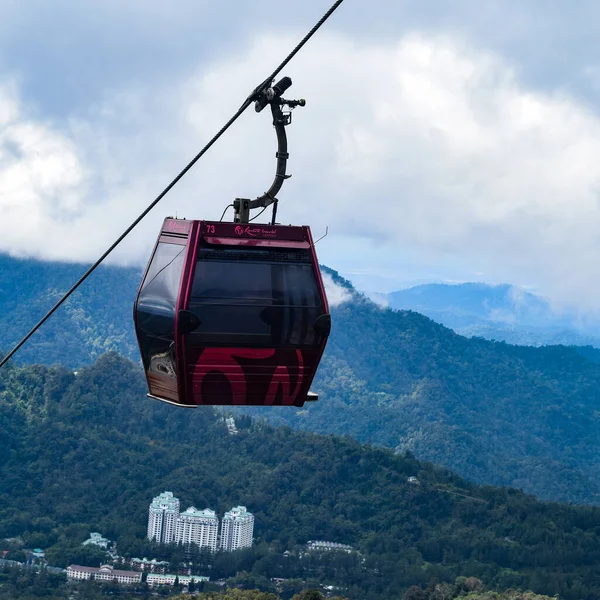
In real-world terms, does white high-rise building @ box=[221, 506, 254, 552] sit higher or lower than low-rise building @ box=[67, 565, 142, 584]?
higher

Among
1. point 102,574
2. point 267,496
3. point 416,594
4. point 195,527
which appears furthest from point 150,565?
point 416,594

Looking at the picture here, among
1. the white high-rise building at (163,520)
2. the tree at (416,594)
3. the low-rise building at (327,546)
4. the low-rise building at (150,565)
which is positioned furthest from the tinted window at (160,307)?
the low-rise building at (327,546)

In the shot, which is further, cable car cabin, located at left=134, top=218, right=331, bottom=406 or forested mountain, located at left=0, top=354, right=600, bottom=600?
forested mountain, located at left=0, top=354, right=600, bottom=600

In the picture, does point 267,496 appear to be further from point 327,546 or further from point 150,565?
point 150,565

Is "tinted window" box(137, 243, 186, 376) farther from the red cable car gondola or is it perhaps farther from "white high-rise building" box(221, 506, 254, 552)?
"white high-rise building" box(221, 506, 254, 552)

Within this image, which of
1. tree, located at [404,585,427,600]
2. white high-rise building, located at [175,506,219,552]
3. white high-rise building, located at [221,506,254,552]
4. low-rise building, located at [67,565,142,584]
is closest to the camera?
tree, located at [404,585,427,600]

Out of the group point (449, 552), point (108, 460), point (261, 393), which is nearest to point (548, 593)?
point (449, 552)

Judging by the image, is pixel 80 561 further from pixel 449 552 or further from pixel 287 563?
pixel 449 552

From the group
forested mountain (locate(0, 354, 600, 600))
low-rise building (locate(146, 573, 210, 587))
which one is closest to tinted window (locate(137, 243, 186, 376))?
low-rise building (locate(146, 573, 210, 587))
